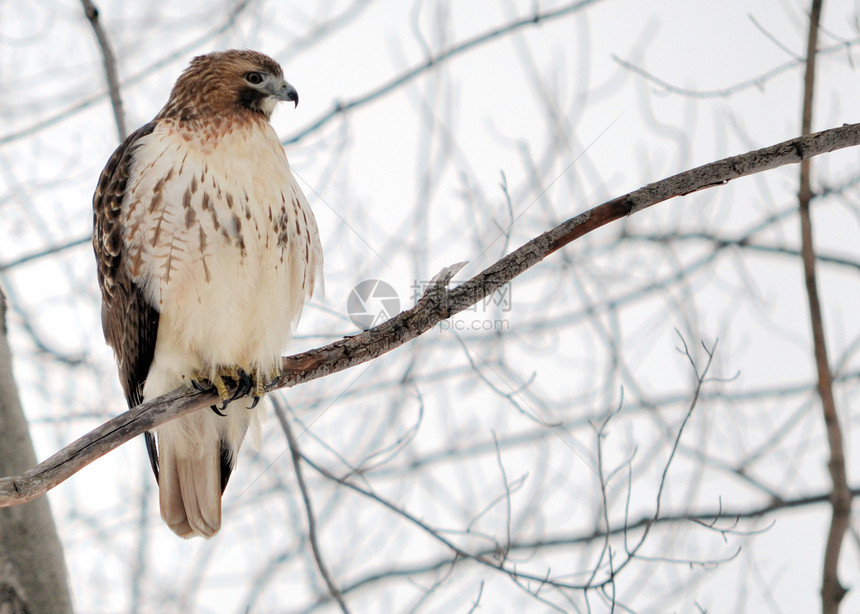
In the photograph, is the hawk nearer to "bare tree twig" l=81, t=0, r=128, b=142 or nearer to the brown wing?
the brown wing

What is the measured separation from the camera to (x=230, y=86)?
3.76 meters

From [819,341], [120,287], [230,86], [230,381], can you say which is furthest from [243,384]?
[819,341]

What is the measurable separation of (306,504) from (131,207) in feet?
4.96

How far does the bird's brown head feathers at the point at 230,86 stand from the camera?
3.68 meters

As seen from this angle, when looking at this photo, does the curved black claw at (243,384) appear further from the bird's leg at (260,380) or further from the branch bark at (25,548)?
the branch bark at (25,548)

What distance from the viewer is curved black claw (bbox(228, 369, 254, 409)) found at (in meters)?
3.55

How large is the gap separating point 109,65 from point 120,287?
1.24m

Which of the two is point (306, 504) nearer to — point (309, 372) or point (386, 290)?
point (309, 372)

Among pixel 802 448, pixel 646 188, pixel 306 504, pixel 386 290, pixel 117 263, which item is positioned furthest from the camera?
pixel 802 448

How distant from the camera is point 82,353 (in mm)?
6277

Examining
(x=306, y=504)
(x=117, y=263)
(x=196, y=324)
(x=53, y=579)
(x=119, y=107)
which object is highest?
(x=119, y=107)

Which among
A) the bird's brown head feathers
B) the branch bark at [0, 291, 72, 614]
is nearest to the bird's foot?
the branch bark at [0, 291, 72, 614]

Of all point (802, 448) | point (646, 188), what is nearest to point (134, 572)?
point (802, 448)

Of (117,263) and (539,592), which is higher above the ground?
(117,263)
